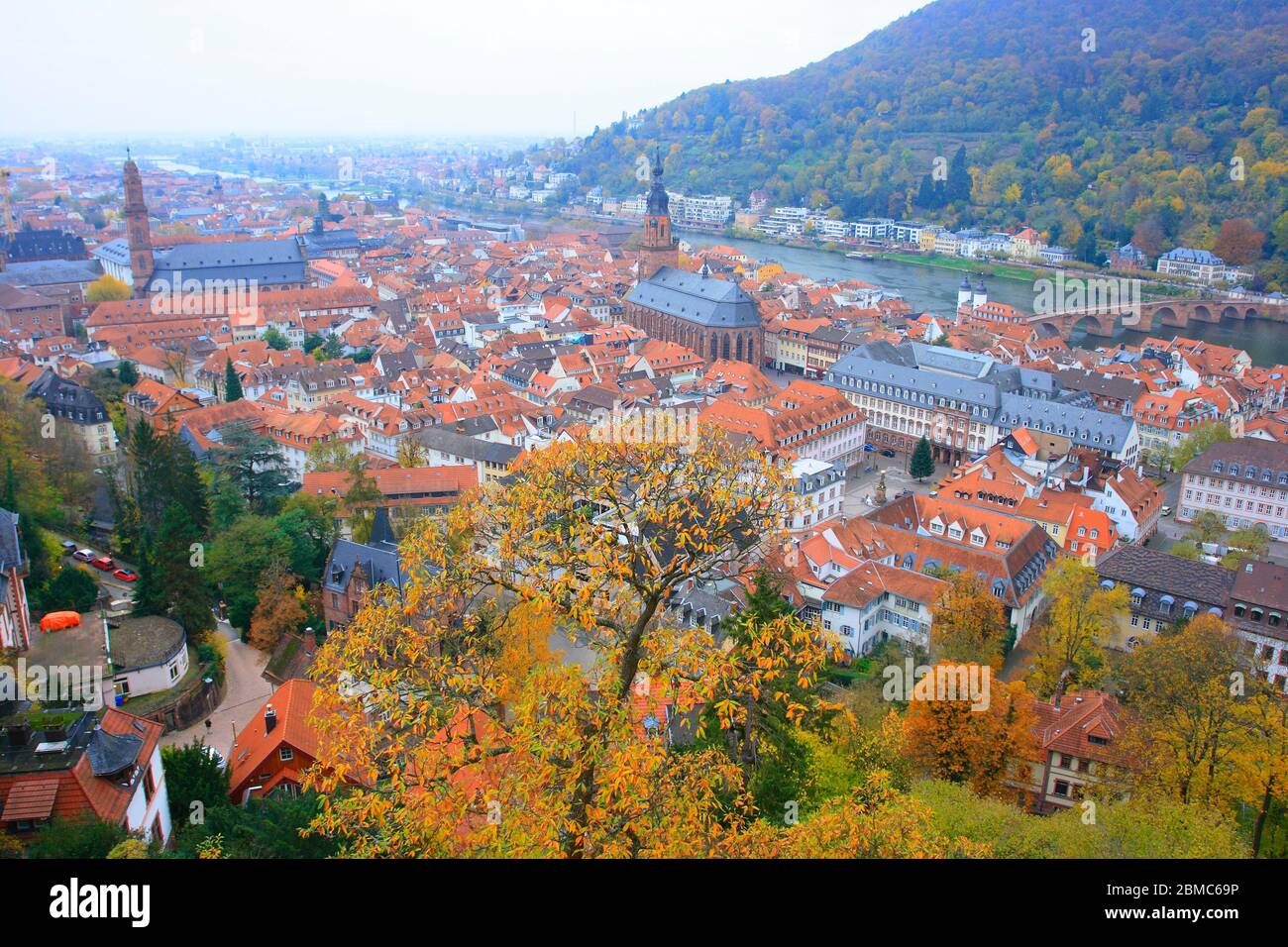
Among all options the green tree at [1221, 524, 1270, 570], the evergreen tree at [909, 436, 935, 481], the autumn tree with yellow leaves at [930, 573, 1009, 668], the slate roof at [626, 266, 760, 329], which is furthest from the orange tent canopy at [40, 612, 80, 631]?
the slate roof at [626, 266, 760, 329]

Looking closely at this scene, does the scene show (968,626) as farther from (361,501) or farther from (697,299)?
(697,299)

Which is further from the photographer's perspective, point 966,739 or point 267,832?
point 966,739

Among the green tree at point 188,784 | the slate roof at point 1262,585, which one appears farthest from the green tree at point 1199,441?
the green tree at point 188,784

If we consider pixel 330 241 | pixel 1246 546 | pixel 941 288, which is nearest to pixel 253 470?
pixel 1246 546

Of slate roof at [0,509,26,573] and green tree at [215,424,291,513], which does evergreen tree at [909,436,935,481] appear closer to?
green tree at [215,424,291,513]

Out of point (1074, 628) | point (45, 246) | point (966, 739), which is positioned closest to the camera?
point (966, 739)

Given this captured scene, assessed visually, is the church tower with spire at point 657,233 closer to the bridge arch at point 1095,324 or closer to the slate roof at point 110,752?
the bridge arch at point 1095,324
